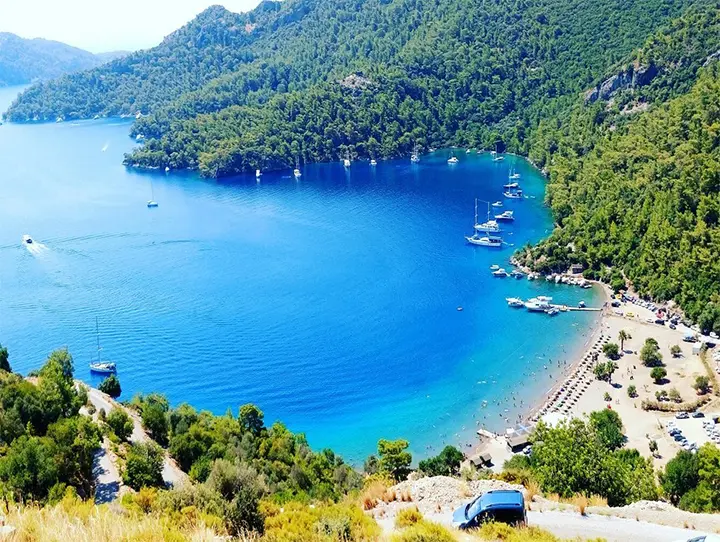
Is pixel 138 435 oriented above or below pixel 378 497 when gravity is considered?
below

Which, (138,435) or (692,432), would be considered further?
(692,432)

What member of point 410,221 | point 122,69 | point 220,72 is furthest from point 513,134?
point 122,69

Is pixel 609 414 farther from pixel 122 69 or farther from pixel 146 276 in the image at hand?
pixel 122 69

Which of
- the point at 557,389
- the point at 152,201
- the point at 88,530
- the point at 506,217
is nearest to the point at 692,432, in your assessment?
the point at 557,389

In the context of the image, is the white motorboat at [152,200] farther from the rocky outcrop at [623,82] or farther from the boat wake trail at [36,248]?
the rocky outcrop at [623,82]

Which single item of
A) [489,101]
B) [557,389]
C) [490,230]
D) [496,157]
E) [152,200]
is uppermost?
[489,101]

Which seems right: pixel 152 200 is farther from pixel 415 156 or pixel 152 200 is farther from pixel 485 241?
pixel 485 241

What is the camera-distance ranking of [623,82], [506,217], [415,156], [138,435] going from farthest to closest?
[415,156] < [623,82] < [506,217] < [138,435]

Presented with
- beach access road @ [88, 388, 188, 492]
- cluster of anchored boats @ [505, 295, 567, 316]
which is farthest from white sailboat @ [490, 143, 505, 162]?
beach access road @ [88, 388, 188, 492]
